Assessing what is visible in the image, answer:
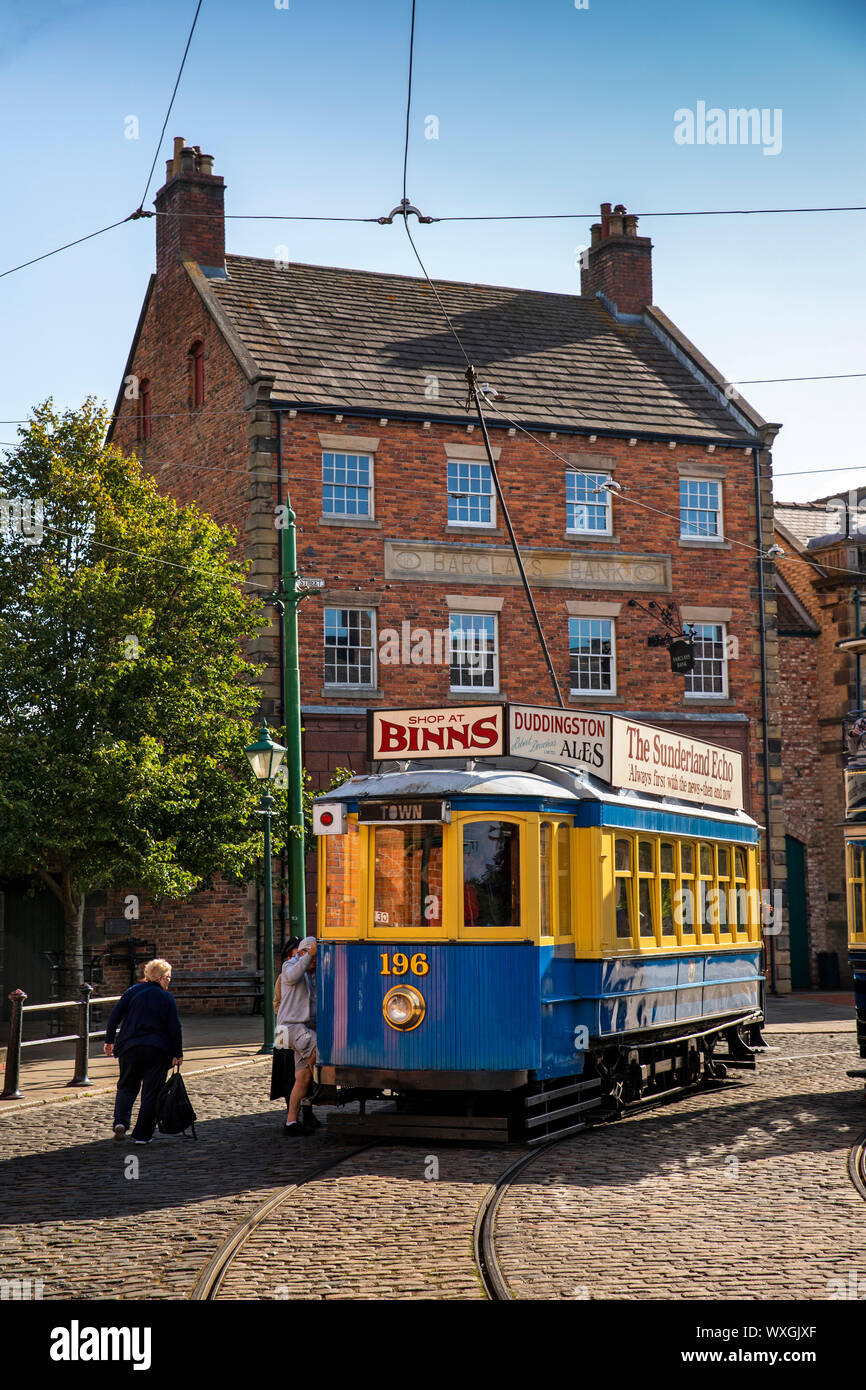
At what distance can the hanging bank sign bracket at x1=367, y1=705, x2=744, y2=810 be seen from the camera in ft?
41.9

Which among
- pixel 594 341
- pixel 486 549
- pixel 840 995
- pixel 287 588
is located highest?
pixel 594 341

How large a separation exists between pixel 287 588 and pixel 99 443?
15.0ft

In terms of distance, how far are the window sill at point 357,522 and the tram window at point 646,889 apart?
14.2 meters

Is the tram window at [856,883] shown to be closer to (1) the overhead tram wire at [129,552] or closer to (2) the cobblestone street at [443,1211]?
(2) the cobblestone street at [443,1211]

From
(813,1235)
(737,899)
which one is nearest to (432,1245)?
(813,1235)

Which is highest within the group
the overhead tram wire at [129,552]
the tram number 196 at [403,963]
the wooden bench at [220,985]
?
the overhead tram wire at [129,552]

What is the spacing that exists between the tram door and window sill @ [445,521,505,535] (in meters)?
9.98

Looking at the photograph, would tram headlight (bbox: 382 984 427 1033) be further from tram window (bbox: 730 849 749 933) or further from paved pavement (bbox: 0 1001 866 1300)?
tram window (bbox: 730 849 749 933)

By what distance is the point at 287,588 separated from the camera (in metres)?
20.0

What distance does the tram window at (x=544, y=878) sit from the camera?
12.1 metres

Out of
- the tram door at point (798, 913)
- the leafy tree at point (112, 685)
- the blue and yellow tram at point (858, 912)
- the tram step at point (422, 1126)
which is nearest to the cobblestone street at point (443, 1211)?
the tram step at point (422, 1126)

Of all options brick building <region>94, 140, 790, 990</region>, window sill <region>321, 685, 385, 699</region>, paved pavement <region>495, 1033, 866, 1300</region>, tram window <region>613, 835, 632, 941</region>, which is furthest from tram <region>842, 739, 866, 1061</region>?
window sill <region>321, 685, 385, 699</region>

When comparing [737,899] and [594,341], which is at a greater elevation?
[594,341]
